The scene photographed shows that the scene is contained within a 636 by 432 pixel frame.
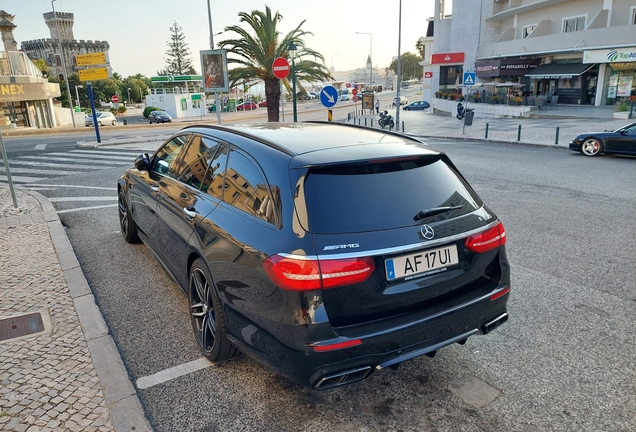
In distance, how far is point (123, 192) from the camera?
6.14m

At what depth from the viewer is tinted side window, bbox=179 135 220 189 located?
153 inches

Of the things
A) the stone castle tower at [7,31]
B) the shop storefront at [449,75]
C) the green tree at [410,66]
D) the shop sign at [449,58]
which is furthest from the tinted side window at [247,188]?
the green tree at [410,66]

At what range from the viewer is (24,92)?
36.4 meters

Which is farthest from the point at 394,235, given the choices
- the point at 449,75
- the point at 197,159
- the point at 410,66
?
the point at 410,66

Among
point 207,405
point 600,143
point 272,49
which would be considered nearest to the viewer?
point 207,405

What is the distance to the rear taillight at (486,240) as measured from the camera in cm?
303

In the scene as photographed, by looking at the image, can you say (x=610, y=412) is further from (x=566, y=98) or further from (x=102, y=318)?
Answer: (x=566, y=98)

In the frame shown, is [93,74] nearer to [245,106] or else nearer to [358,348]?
[358,348]

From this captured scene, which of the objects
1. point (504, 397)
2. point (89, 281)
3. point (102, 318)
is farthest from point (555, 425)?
point (89, 281)

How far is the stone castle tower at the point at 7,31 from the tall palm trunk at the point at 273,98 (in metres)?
43.0

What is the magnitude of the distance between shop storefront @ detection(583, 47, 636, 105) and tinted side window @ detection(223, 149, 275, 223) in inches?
1400

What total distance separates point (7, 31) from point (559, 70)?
55.1 metres

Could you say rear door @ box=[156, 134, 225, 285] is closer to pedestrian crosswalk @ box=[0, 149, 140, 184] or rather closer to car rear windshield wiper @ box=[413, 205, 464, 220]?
car rear windshield wiper @ box=[413, 205, 464, 220]

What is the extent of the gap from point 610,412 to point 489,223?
1373mm
